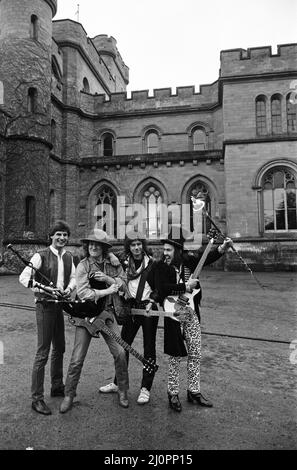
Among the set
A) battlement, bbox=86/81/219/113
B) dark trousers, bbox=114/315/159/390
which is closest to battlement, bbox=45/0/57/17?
battlement, bbox=86/81/219/113

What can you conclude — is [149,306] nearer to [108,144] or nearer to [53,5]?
[53,5]

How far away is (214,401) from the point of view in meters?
3.61

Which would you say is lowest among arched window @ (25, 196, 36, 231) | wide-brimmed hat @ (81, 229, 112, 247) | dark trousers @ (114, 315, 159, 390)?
Result: dark trousers @ (114, 315, 159, 390)

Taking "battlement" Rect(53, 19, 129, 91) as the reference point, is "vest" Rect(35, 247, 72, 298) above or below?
below

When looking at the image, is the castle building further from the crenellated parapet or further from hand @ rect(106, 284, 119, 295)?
hand @ rect(106, 284, 119, 295)

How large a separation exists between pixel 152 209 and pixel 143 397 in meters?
18.9

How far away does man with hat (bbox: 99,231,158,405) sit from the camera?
3762 mm

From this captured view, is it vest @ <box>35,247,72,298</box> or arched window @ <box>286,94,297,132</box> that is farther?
arched window @ <box>286,94,297,132</box>

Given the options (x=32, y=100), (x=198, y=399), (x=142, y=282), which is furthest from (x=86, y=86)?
(x=198, y=399)

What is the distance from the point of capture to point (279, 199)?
18.7 meters

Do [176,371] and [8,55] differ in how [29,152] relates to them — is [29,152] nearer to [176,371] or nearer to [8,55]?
[8,55]

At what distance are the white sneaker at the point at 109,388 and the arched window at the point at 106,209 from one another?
736 inches

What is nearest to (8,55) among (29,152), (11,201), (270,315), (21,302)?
(29,152)
